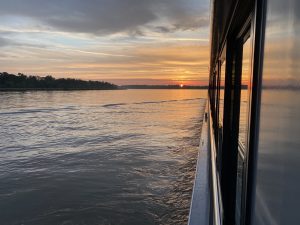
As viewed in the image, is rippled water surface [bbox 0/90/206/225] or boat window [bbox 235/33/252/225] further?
rippled water surface [bbox 0/90/206/225]

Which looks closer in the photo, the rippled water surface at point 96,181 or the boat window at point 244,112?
the boat window at point 244,112

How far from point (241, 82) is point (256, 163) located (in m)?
2.27

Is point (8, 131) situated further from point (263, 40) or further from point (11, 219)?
point (263, 40)

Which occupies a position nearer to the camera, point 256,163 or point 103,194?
point 256,163

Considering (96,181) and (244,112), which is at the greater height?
(244,112)

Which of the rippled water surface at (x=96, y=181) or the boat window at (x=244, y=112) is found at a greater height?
the boat window at (x=244, y=112)

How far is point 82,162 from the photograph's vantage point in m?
11.6

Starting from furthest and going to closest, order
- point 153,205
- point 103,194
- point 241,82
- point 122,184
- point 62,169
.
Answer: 1. point 62,169
2. point 122,184
3. point 103,194
4. point 153,205
5. point 241,82

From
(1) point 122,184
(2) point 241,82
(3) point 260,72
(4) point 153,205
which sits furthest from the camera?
(1) point 122,184

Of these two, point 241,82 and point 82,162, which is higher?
point 241,82

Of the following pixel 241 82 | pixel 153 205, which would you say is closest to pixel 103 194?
pixel 153 205

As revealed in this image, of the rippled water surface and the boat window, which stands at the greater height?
the boat window

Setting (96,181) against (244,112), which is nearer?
(244,112)

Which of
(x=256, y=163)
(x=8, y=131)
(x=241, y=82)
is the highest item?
(x=241, y=82)
